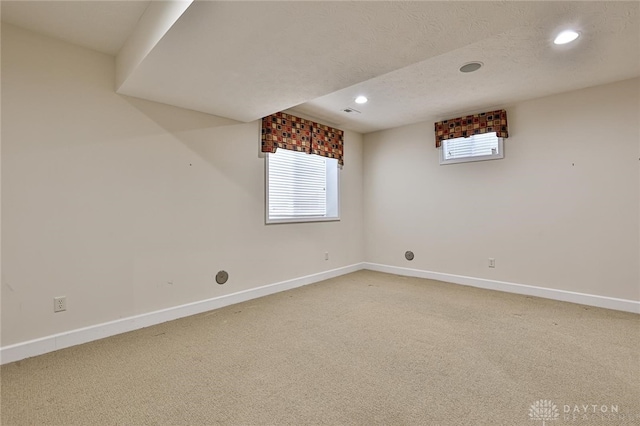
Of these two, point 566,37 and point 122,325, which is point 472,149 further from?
point 122,325

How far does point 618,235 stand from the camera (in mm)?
3117

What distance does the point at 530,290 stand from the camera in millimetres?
3637

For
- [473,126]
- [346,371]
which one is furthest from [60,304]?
[473,126]

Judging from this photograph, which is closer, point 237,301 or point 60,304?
point 60,304

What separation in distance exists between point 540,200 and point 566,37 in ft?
6.42

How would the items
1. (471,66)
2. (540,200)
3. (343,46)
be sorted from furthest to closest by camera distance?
(540,200) < (471,66) < (343,46)

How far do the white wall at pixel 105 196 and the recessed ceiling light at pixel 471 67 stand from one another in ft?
7.66

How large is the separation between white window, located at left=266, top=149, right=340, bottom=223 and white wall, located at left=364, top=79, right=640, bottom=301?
1.05 m

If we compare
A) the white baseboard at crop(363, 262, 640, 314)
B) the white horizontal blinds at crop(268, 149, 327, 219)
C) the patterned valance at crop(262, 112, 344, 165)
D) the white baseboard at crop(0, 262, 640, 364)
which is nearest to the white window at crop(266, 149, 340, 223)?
the white horizontal blinds at crop(268, 149, 327, 219)

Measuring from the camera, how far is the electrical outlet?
7.48 ft

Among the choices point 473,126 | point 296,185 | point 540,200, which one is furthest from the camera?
point 296,185

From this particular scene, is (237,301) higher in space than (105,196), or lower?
lower

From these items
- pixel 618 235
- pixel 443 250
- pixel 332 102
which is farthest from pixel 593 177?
pixel 332 102

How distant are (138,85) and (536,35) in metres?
3.16
